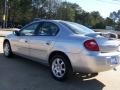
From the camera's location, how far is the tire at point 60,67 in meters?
6.68

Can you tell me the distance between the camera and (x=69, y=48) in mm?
6617

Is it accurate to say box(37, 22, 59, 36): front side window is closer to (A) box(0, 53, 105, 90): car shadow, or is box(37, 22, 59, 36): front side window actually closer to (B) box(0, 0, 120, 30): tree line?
(A) box(0, 53, 105, 90): car shadow

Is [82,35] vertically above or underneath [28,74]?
above

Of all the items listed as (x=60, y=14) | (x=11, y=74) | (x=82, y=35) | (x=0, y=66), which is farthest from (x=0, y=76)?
(x=60, y=14)

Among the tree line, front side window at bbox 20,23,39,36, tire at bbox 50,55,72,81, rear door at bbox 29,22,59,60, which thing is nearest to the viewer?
tire at bbox 50,55,72,81

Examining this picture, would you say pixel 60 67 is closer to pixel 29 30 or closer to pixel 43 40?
pixel 43 40

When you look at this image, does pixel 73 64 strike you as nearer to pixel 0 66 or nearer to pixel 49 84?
pixel 49 84

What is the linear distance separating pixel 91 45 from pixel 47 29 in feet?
5.67

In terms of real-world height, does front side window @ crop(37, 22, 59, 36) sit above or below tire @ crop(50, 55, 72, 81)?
above

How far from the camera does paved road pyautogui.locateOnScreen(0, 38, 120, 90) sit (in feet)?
20.8

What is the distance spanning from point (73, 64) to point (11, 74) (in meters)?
1.79

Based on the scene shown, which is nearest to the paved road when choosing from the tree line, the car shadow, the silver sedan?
the car shadow

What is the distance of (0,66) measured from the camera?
809 centimetres

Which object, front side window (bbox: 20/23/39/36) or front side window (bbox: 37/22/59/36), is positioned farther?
front side window (bbox: 20/23/39/36)
